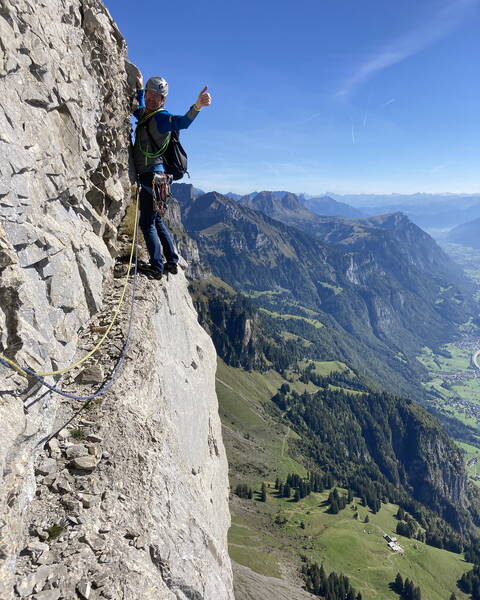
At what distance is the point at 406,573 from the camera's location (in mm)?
192250

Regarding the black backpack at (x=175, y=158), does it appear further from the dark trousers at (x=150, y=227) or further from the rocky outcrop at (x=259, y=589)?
the rocky outcrop at (x=259, y=589)

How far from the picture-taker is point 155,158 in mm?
19656

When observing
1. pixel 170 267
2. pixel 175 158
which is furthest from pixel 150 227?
pixel 175 158

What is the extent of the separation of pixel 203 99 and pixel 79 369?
11.6 m

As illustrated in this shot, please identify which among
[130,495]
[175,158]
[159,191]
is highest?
[175,158]

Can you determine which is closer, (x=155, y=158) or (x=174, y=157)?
(x=174, y=157)

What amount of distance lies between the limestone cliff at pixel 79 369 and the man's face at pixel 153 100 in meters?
1.65

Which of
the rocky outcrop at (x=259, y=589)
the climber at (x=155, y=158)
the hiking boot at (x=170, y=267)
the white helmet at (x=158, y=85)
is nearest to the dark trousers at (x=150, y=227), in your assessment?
the climber at (x=155, y=158)

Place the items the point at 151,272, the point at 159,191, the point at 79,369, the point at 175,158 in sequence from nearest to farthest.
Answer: the point at 79,369 < the point at 159,191 < the point at 151,272 < the point at 175,158

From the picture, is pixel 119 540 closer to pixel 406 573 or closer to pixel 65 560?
pixel 65 560

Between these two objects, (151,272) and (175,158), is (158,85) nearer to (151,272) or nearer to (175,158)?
(175,158)

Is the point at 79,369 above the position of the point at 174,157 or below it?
below

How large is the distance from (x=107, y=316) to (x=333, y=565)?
214154 millimetres

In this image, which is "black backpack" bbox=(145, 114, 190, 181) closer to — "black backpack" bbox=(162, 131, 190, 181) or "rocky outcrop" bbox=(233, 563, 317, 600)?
"black backpack" bbox=(162, 131, 190, 181)
